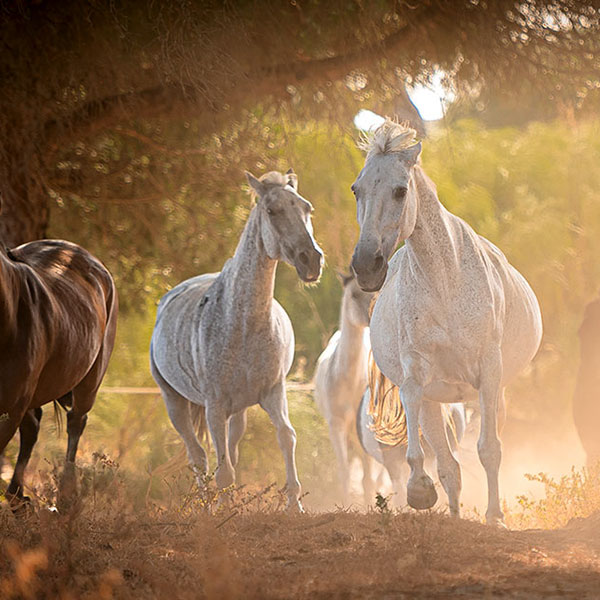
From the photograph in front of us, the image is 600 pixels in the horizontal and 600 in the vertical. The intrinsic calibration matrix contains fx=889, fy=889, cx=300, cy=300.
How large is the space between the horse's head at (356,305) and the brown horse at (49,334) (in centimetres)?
309

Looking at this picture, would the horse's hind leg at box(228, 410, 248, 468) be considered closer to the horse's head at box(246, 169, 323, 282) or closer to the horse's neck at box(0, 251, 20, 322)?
the horse's head at box(246, 169, 323, 282)

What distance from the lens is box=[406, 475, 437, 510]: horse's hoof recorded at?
477cm

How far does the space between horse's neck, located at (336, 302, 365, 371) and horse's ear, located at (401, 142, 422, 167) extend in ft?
14.5

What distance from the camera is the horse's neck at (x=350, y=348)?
9.38 metres

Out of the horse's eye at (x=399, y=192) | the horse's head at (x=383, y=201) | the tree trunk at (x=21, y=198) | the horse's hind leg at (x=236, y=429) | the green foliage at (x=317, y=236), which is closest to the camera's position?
the horse's head at (x=383, y=201)

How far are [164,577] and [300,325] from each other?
43.5 ft

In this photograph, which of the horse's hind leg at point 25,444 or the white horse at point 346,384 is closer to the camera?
the horse's hind leg at point 25,444

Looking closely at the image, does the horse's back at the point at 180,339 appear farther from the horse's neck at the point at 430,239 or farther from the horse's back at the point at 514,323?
the horse's back at the point at 514,323

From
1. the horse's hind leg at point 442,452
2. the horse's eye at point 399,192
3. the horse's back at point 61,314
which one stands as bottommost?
the horse's hind leg at point 442,452

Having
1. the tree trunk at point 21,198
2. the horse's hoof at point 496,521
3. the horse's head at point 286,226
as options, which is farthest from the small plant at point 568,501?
the tree trunk at point 21,198

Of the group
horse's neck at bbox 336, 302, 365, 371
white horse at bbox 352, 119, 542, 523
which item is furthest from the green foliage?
white horse at bbox 352, 119, 542, 523

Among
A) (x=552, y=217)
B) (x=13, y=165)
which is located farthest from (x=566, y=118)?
(x=552, y=217)

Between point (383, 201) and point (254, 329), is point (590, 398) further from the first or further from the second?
point (383, 201)

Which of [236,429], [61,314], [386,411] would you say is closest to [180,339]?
[236,429]
